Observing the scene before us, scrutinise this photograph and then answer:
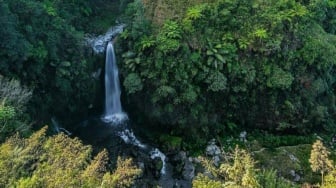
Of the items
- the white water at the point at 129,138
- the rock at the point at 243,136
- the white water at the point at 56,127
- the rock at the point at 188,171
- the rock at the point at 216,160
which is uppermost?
the white water at the point at 56,127

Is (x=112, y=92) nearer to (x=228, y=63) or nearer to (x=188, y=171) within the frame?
(x=188, y=171)

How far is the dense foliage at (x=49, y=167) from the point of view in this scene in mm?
11133

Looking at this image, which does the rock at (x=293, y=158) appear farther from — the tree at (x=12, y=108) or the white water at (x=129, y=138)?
the tree at (x=12, y=108)

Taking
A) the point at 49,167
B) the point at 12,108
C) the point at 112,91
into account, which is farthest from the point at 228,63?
the point at 49,167

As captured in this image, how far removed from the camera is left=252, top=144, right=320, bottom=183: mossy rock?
64.7 ft

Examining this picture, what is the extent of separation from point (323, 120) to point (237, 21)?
7.37m

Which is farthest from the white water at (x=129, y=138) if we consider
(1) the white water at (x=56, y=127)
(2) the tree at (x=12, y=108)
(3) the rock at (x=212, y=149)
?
(2) the tree at (x=12, y=108)

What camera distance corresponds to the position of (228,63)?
67.5 ft

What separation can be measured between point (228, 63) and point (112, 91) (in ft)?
22.3

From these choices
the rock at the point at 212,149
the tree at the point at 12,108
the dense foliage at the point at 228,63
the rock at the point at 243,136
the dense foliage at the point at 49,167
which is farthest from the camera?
the rock at the point at 243,136

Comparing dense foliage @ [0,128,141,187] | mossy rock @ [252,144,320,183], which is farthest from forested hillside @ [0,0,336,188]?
dense foliage @ [0,128,141,187]

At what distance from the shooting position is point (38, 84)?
63.3 feet

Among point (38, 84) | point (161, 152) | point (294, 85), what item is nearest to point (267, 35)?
point (294, 85)

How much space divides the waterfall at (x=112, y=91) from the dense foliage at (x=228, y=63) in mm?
1290
